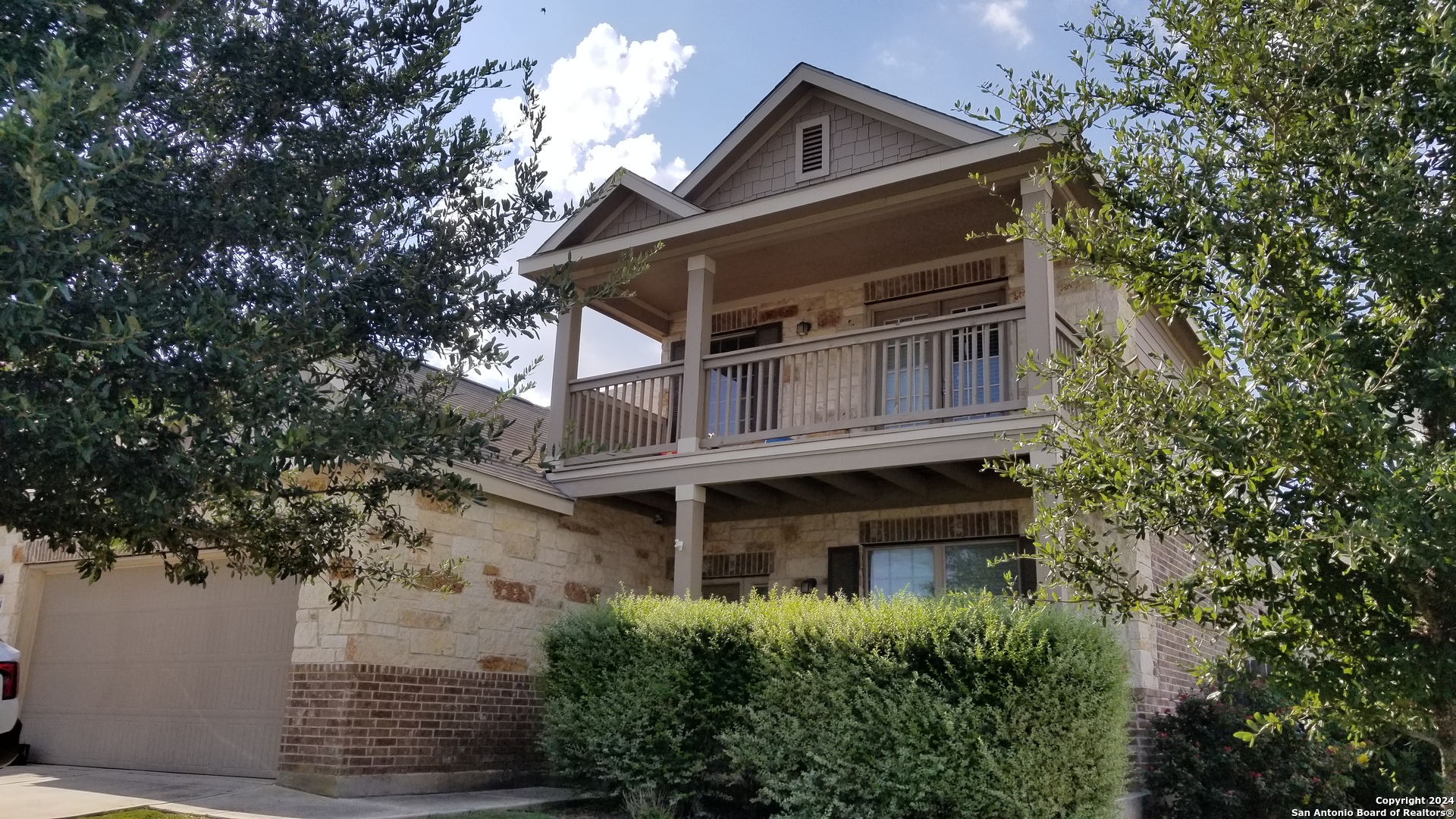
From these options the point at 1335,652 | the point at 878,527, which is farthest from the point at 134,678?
the point at 1335,652

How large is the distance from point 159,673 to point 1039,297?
30.8ft

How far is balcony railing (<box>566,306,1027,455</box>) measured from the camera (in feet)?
32.7

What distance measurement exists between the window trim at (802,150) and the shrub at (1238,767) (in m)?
6.34

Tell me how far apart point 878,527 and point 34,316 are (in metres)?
8.91

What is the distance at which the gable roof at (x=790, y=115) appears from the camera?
36.1ft

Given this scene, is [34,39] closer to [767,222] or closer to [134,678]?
[767,222]

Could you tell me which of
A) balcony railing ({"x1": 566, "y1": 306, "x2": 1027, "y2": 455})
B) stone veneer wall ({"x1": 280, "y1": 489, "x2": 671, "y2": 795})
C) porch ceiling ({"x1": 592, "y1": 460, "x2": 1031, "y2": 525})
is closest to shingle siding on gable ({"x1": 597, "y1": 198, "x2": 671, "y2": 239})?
balcony railing ({"x1": 566, "y1": 306, "x2": 1027, "y2": 455})

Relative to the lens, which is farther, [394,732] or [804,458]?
[804,458]

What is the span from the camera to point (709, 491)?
39.1 feet

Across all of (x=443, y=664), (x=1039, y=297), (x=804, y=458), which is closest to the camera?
(x=1039, y=297)

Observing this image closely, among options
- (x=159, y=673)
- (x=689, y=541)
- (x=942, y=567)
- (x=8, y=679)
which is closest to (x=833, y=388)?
(x=942, y=567)

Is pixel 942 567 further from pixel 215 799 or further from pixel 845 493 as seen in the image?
pixel 215 799

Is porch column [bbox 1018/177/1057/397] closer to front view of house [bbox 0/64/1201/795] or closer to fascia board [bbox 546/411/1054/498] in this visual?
front view of house [bbox 0/64/1201/795]

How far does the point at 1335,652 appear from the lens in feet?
15.0
